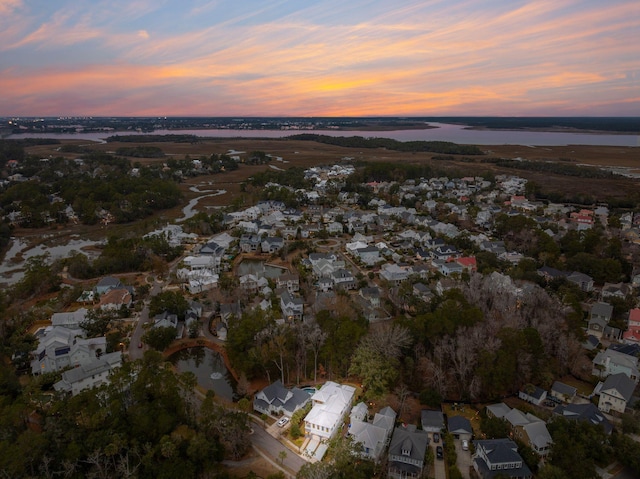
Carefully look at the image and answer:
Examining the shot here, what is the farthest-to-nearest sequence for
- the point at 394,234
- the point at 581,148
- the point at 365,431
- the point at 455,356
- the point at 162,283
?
the point at 581,148 → the point at 394,234 → the point at 162,283 → the point at 455,356 → the point at 365,431

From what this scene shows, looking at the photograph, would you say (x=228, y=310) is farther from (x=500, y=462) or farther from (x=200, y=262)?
(x=500, y=462)

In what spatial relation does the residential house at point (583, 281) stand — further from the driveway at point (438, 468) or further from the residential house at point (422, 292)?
the driveway at point (438, 468)

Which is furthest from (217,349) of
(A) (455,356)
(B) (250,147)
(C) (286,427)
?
(B) (250,147)

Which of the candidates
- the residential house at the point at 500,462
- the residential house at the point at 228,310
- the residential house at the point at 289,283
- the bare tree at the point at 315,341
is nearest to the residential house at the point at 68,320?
the residential house at the point at 228,310

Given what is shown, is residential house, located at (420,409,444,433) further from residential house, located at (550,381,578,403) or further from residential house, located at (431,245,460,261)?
residential house, located at (431,245,460,261)

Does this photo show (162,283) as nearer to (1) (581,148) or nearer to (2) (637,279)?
(2) (637,279)

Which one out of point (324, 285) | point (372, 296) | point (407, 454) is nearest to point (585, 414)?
point (407, 454)
